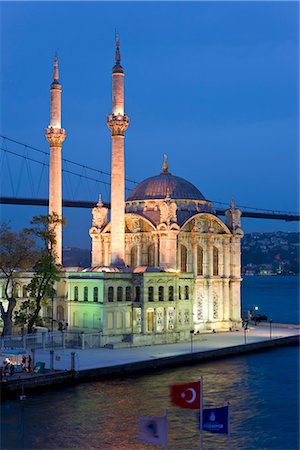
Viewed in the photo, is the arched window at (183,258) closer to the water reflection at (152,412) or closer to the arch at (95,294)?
the arch at (95,294)

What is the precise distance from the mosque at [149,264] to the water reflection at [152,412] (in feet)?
27.2

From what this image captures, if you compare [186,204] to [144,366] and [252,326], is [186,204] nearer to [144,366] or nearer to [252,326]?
[252,326]

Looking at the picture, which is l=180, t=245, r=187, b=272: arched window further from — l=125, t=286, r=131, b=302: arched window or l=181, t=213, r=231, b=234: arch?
l=125, t=286, r=131, b=302: arched window

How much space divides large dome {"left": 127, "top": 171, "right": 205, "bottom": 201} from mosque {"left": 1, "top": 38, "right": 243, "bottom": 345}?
0.08 meters

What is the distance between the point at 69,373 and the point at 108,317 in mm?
11696

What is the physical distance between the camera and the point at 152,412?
1356 inches

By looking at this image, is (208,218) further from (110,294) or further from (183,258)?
(110,294)

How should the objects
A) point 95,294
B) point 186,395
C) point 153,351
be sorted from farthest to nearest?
point 95,294
point 153,351
point 186,395

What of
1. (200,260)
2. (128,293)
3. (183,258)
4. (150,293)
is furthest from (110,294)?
(200,260)

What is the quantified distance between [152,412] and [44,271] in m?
18.8

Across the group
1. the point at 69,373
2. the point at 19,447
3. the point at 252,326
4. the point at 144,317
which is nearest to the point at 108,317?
the point at 144,317

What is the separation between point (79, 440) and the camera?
2973cm

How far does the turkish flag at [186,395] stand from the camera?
2178cm

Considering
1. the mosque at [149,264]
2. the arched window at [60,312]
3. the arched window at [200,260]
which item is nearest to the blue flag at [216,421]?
the mosque at [149,264]
